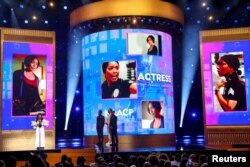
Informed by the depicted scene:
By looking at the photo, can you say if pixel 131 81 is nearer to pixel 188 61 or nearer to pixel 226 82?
pixel 226 82

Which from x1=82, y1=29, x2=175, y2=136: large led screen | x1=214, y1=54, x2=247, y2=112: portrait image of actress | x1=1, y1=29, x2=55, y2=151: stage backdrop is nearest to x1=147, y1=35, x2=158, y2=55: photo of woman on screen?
x1=82, y1=29, x2=175, y2=136: large led screen

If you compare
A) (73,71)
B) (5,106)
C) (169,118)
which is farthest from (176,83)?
(5,106)

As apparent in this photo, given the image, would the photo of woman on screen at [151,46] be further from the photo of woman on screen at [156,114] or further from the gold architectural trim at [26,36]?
the gold architectural trim at [26,36]

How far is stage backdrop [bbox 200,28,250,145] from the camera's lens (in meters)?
15.1

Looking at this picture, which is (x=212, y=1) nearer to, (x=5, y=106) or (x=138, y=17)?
(x=138, y=17)

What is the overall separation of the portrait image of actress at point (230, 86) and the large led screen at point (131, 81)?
2.10 meters

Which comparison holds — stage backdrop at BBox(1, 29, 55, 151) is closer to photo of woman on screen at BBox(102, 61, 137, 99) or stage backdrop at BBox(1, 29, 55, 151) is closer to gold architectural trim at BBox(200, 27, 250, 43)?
photo of woman on screen at BBox(102, 61, 137, 99)

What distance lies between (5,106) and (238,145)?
916 cm

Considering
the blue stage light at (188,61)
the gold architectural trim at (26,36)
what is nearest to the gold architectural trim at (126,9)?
the gold architectural trim at (26,36)

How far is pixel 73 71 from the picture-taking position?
1877cm

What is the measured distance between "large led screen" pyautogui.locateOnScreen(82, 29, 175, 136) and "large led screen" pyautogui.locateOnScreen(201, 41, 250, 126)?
1.66 metres

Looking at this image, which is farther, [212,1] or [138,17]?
[212,1]

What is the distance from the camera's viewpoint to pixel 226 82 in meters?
15.3

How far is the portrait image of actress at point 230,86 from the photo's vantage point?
1516cm
